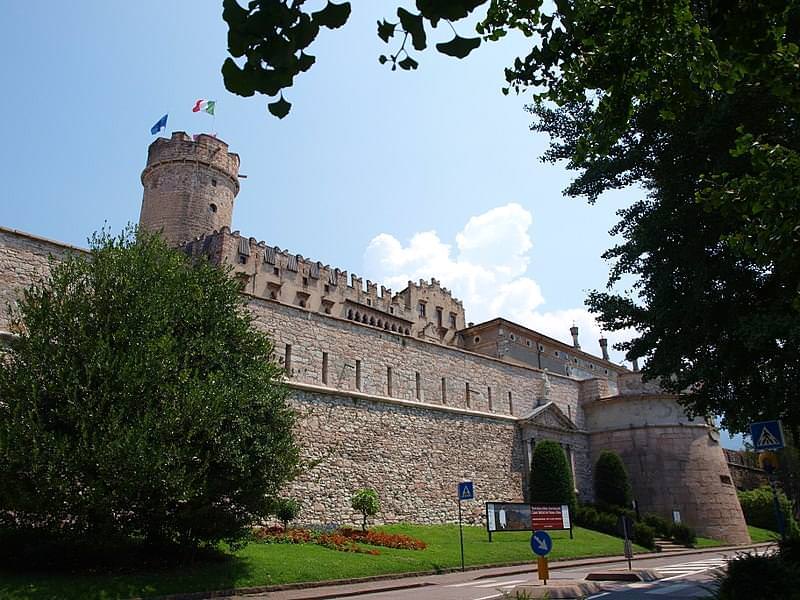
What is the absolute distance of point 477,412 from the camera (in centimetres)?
2994

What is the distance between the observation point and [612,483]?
32406mm

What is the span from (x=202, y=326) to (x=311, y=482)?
8336mm

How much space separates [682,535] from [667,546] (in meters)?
1.74

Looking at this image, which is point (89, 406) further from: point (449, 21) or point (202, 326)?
point (449, 21)

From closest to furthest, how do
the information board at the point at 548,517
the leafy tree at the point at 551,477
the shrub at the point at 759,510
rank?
the information board at the point at 548,517, the leafy tree at the point at 551,477, the shrub at the point at 759,510

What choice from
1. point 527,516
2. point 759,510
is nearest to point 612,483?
point 527,516

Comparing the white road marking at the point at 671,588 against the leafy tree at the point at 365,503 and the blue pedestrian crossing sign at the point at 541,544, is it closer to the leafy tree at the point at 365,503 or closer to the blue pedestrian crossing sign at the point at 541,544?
the blue pedestrian crossing sign at the point at 541,544

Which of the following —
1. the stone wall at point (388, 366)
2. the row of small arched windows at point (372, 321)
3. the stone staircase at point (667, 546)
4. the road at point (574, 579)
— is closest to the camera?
the road at point (574, 579)

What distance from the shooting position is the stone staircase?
2722 cm

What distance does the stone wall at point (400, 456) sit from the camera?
901 inches

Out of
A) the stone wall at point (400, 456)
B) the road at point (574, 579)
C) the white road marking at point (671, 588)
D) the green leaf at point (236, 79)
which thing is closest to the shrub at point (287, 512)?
the stone wall at point (400, 456)

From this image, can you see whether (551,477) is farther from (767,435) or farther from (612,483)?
(767,435)

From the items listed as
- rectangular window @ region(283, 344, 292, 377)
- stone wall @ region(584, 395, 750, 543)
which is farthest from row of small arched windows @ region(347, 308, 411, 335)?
rectangular window @ region(283, 344, 292, 377)

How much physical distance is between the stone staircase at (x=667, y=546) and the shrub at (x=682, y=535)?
39 cm
